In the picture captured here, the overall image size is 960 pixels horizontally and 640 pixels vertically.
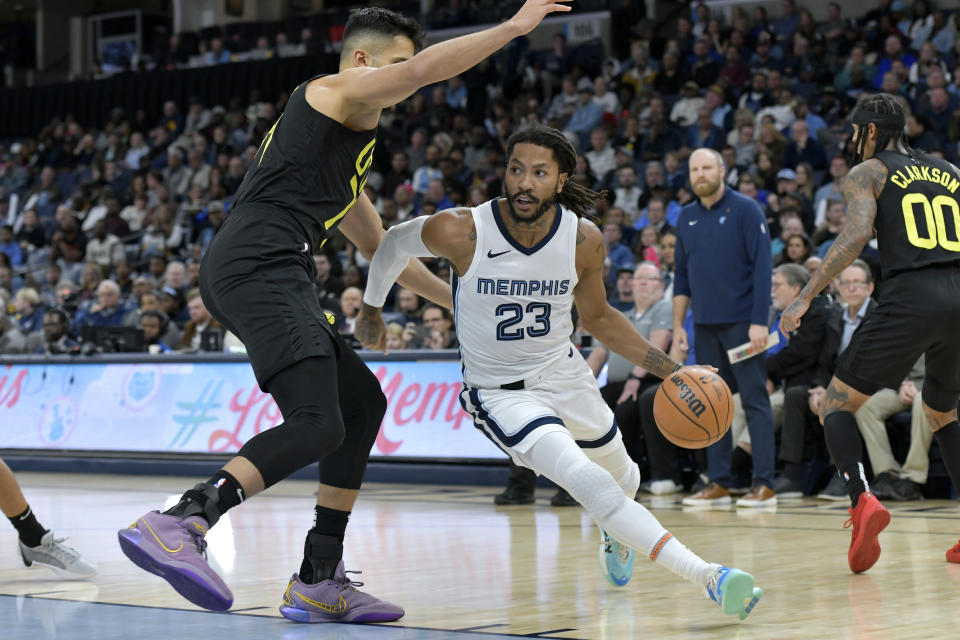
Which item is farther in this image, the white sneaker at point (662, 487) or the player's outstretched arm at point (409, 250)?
the white sneaker at point (662, 487)

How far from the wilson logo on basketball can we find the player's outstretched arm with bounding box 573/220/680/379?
0.23 feet

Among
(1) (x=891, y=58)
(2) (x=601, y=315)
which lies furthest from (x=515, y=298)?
(1) (x=891, y=58)

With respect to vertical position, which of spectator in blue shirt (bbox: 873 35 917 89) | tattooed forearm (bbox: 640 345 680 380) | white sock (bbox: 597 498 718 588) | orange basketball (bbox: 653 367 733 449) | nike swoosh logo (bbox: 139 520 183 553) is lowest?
white sock (bbox: 597 498 718 588)

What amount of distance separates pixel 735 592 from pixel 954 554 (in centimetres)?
200

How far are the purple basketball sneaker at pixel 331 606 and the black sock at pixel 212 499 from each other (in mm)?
734

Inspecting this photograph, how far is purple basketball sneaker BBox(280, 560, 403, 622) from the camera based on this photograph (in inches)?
175

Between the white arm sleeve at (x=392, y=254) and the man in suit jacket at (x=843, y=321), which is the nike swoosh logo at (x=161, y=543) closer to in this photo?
the white arm sleeve at (x=392, y=254)

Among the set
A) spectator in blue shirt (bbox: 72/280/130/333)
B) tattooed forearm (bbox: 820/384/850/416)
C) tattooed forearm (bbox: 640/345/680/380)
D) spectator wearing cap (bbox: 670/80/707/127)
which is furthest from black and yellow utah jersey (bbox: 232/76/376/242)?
spectator wearing cap (bbox: 670/80/707/127)

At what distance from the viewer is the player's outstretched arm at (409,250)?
4.86m

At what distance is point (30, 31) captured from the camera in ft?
100

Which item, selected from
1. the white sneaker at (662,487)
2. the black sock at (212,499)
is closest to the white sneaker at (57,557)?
the black sock at (212,499)

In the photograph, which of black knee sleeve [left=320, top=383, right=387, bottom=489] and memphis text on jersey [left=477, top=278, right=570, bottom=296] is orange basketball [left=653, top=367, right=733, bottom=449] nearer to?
memphis text on jersey [left=477, top=278, right=570, bottom=296]

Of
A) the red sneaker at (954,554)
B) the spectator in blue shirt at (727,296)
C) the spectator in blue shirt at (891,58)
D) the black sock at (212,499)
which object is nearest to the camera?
the black sock at (212,499)

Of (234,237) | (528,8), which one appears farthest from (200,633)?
(528,8)
